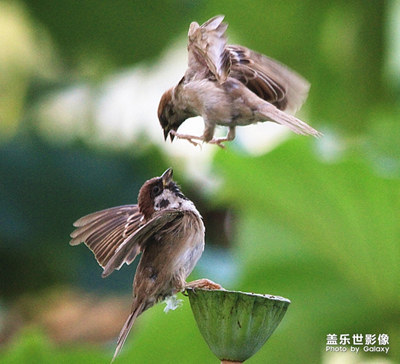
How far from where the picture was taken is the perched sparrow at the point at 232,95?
994mm

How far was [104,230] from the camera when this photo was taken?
4.10 feet

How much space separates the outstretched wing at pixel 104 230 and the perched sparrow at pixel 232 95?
0.76ft

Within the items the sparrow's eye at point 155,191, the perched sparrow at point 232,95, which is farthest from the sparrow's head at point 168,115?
the sparrow's eye at point 155,191

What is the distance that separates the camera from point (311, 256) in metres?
2.04

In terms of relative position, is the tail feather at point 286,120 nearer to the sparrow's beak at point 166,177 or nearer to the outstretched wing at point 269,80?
the outstretched wing at point 269,80

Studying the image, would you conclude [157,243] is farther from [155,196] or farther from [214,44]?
[214,44]

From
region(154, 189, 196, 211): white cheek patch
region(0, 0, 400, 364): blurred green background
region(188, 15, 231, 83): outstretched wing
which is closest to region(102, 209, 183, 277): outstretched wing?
region(154, 189, 196, 211): white cheek patch

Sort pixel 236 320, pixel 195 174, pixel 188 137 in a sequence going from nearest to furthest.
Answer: pixel 236 320
pixel 188 137
pixel 195 174

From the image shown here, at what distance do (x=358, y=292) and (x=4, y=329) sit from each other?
142 cm

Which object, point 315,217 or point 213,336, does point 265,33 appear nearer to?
point 315,217

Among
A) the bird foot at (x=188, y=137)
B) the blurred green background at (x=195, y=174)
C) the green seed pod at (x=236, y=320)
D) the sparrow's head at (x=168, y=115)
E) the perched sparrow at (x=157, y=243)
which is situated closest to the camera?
the green seed pod at (x=236, y=320)

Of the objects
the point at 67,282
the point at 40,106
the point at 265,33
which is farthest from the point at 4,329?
the point at 265,33

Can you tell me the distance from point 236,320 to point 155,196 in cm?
35

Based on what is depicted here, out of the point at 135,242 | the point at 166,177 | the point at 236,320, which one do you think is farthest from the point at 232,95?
the point at 236,320
